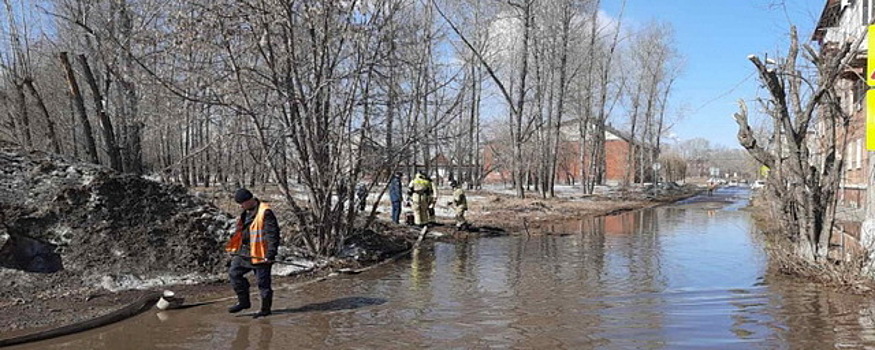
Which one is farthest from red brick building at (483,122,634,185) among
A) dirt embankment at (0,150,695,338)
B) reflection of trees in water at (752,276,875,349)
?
reflection of trees in water at (752,276,875,349)

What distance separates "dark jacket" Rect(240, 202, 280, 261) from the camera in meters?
8.47

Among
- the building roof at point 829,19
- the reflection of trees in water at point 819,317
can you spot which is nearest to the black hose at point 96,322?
the reflection of trees in water at point 819,317

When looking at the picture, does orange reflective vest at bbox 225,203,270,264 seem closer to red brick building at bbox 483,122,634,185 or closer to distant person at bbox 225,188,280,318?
distant person at bbox 225,188,280,318

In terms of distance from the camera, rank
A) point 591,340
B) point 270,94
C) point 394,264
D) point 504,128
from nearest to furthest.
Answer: point 591,340, point 270,94, point 394,264, point 504,128

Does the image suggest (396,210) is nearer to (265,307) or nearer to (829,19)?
(265,307)

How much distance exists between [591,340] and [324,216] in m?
7.03

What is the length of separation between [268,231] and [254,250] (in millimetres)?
281

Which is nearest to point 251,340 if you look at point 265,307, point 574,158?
point 265,307

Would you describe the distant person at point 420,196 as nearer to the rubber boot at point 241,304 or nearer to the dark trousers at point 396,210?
the dark trousers at point 396,210

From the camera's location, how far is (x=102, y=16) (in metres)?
20.5

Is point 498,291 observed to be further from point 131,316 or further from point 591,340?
point 131,316

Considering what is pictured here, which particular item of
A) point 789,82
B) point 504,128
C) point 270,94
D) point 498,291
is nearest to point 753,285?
point 789,82

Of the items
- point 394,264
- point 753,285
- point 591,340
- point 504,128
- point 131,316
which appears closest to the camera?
point 591,340

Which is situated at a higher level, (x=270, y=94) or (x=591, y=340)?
(x=270, y=94)
